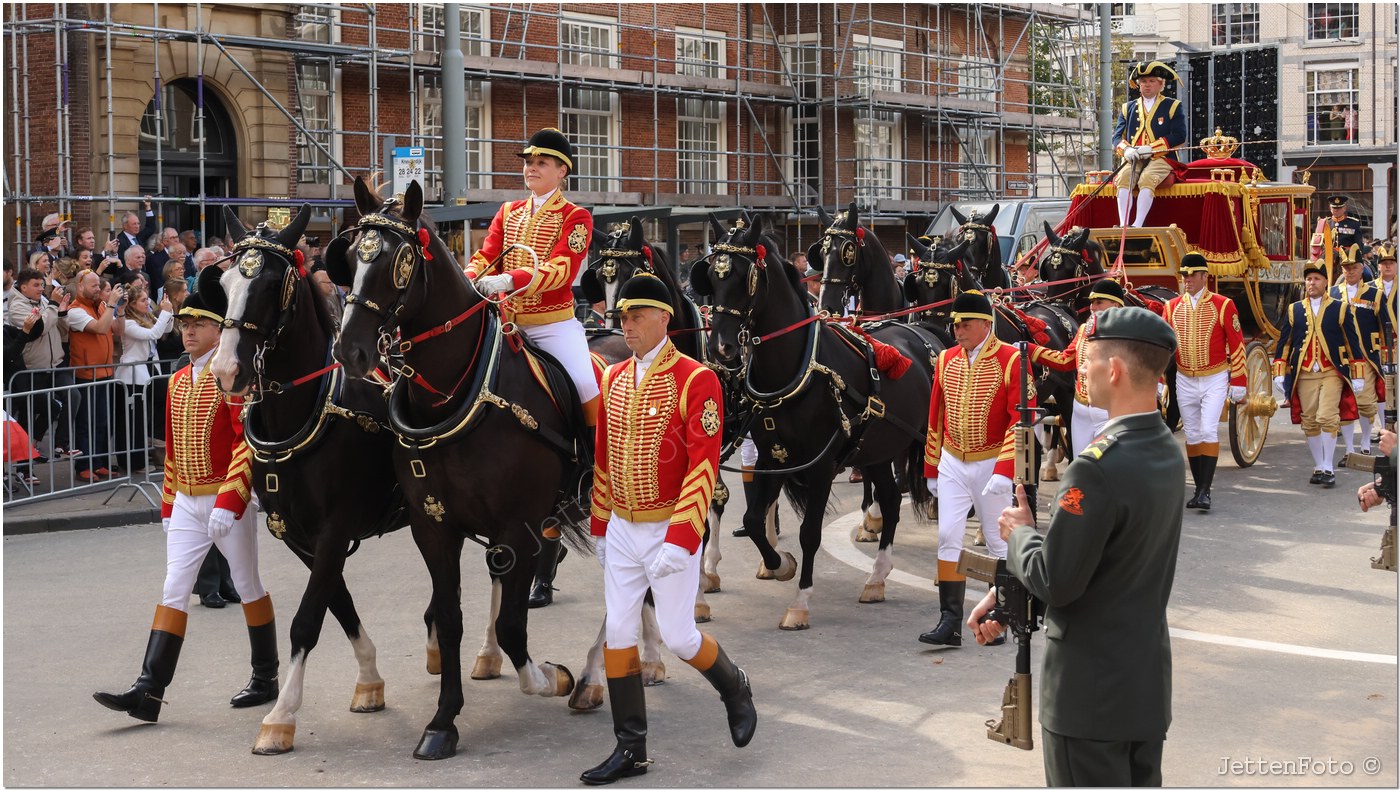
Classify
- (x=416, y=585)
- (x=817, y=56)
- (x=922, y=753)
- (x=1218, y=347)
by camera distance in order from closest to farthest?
1. (x=922, y=753)
2. (x=416, y=585)
3. (x=1218, y=347)
4. (x=817, y=56)

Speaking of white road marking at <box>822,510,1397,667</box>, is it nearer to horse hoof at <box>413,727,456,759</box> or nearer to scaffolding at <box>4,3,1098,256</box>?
horse hoof at <box>413,727,456,759</box>

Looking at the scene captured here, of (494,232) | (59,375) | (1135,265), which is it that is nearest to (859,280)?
(494,232)

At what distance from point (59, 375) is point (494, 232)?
7.64m

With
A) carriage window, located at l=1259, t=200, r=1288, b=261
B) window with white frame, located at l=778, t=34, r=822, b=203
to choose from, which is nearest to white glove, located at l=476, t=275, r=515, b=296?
carriage window, located at l=1259, t=200, r=1288, b=261

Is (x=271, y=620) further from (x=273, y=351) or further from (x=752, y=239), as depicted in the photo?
(x=752, y=239)

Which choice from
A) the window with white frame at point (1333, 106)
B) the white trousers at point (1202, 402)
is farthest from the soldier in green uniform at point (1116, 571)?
the window with white frame at point (1333, 106)

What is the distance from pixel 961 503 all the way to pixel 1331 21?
137 ft

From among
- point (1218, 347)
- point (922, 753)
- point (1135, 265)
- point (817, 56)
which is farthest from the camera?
point (817, 56)

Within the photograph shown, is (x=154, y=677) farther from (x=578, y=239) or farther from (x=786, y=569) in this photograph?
(x=786, y=569)

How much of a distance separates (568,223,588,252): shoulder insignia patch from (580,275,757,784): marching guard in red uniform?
118 cm

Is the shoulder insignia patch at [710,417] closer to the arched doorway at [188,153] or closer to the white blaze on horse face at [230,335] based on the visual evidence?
the white blaze on horse face at [230,335]

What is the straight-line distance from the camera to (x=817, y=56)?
33.5m

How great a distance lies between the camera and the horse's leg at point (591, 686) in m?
7.18

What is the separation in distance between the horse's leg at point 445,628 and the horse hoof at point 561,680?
77cm
